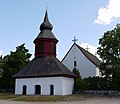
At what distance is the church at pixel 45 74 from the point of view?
3688 cm

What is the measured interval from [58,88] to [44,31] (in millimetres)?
11314

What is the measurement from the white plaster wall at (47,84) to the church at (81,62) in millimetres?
8653

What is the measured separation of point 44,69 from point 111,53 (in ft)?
35.3

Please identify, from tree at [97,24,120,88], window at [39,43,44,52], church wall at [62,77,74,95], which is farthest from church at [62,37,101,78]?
tree at [97,24,120,88]

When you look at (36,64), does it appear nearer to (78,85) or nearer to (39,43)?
(39,43)

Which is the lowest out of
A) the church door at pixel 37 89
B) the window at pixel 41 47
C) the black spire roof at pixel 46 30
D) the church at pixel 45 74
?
the church door at pixel 37 89

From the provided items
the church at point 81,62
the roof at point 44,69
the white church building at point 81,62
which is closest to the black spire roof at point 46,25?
the roof at point 44,69

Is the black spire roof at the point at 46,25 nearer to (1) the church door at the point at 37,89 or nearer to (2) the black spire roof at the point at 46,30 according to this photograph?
(2) the black spire roof at the point at 46,30

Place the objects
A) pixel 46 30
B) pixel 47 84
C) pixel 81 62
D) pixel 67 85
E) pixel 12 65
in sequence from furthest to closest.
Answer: pixel 12 65, pixel 81 62, pixel 46 30, pixel 67 85, pixel 47 84

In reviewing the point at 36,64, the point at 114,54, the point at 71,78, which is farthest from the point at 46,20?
the point at 114,54

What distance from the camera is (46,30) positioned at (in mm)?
43031

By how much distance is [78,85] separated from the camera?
132ft

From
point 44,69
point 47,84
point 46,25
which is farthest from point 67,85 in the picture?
point 46,25

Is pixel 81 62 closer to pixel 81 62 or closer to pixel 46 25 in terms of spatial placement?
pixel 81 62
